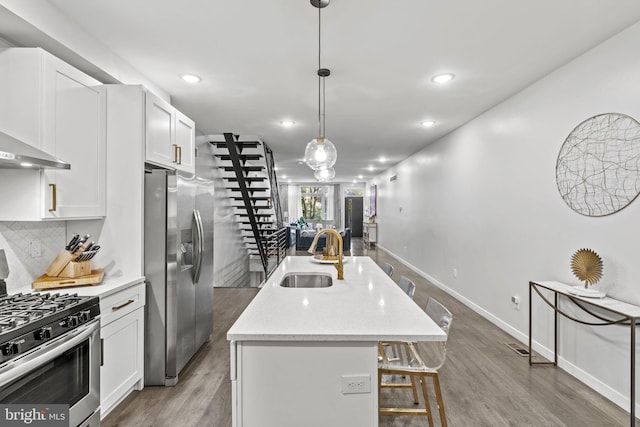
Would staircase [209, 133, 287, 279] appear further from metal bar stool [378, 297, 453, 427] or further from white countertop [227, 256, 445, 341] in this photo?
metal bar stool [378, 297, 453, 427]

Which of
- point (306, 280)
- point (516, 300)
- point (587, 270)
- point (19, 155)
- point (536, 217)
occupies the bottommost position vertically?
point (516, 300)

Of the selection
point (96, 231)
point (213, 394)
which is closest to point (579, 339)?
point (213, 394)

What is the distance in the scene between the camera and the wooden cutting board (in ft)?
6.61

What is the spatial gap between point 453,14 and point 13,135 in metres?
2.77

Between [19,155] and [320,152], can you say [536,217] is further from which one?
[19,155]

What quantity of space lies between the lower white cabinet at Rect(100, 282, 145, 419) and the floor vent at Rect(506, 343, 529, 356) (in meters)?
3.34

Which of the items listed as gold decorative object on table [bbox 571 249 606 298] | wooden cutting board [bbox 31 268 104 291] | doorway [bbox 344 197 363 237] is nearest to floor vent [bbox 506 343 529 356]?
gold decorative object on table [bbox 571 249 606 298]

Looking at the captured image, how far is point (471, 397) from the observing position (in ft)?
7.53

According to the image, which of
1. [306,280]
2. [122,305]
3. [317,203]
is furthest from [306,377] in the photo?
[317,203]

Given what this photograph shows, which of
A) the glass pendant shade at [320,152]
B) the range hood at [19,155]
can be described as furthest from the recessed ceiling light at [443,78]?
the range hood at [19,155]

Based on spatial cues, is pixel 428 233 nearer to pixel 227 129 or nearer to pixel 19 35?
pixel 227 129

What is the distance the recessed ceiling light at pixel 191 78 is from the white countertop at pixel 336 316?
6.83 feet

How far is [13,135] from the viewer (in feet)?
5.96

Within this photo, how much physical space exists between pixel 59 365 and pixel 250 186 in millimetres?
4848
